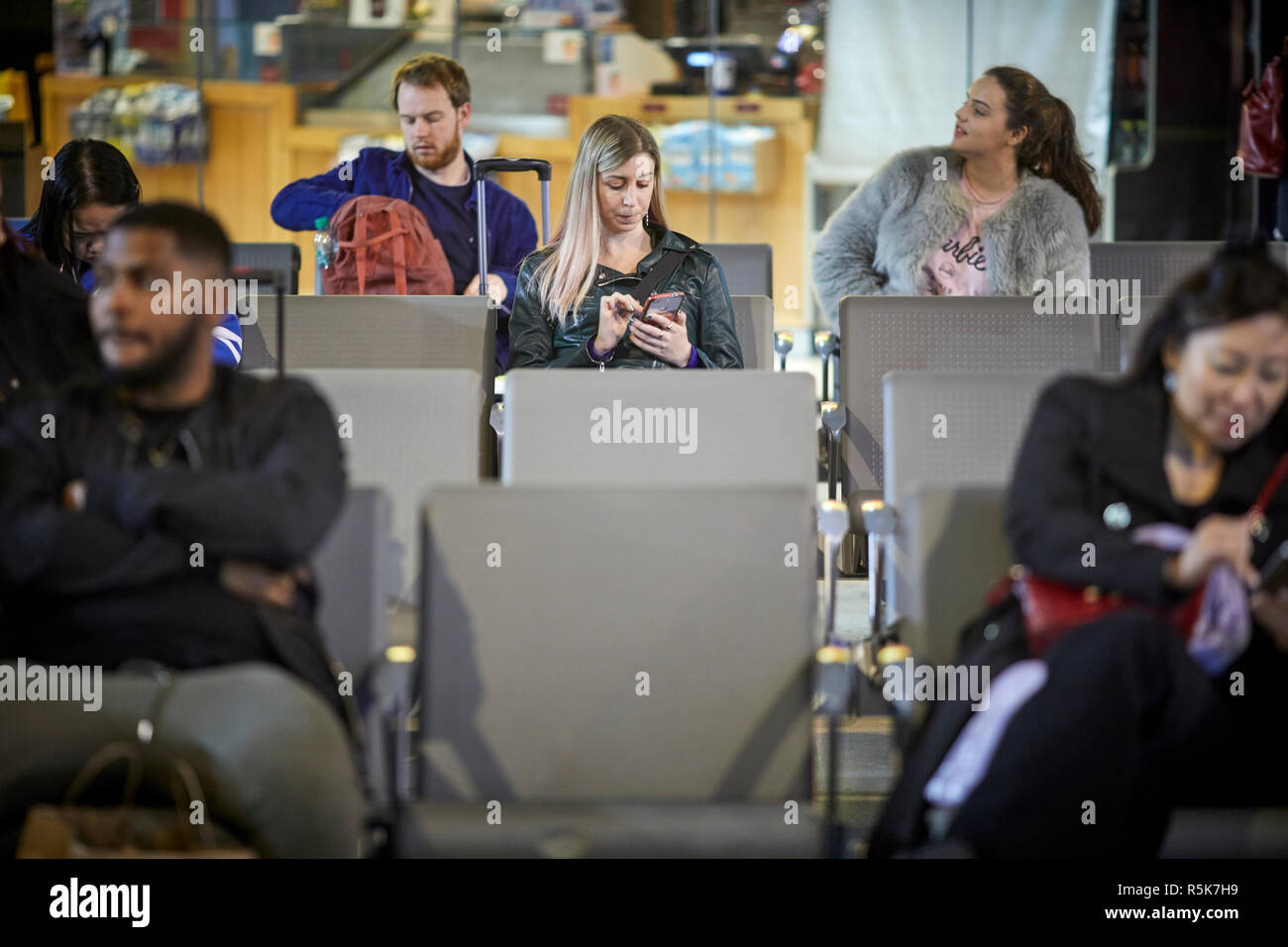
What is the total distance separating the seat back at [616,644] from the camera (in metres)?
2.26

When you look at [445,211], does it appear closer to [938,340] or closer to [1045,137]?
[938,340]

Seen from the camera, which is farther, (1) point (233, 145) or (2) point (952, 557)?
(1) point (233, 145)

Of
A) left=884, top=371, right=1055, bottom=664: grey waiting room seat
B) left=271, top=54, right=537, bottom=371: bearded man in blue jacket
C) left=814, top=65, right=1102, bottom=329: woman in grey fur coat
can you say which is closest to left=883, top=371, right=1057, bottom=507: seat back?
left=884, top=371, right=1055, bottom=664: grey waiting room seat

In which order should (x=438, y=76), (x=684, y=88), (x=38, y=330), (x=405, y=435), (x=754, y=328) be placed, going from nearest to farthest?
(x=38, y=330)
(x=405, y=435)
(x=754, y=328)
(x=438, y=76)
(x=684, y=88)

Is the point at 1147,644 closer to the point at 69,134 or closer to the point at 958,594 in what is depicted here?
the point at 958,594

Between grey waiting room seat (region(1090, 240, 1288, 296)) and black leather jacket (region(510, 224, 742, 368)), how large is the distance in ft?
5.62

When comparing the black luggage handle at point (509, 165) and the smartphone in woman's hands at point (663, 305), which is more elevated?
the black luggage handle at point (509, 165)

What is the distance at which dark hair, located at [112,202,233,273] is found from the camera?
216cm

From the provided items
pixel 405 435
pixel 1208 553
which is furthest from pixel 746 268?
pixel 1208 553

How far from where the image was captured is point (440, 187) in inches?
175

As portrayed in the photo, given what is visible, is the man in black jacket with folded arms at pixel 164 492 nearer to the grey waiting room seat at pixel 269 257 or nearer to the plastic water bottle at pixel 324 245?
the plastic water bottle at pixel 324 245

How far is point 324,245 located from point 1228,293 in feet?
9.59

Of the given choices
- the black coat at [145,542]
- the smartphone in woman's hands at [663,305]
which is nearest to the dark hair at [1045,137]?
the smartphone in woman's hands at [663,305]

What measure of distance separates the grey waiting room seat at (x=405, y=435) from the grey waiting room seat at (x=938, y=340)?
1161 mm
